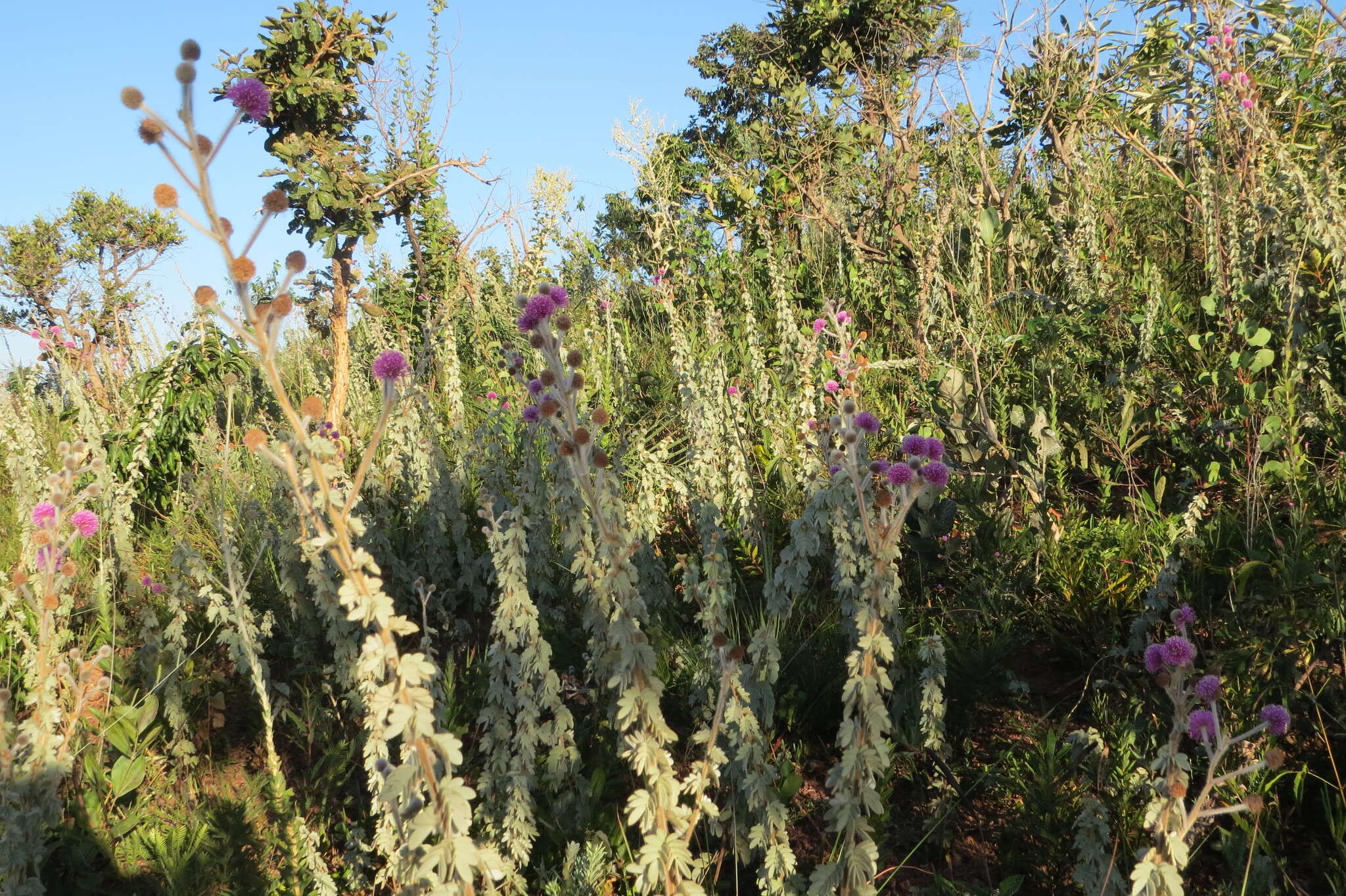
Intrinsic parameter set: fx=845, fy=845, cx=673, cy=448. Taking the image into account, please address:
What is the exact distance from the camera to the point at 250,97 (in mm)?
1260

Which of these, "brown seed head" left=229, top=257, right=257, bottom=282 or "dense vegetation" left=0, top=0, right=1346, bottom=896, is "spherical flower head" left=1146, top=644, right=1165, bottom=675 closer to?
"dense vegetation" left=0, top=0, right=1346, bottom=896

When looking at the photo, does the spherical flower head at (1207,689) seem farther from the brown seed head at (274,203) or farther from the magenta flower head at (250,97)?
the magenta flower head at (250,97)

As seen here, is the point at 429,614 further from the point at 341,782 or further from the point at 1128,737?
the point at 1128,737

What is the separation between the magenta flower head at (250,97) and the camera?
1237mm

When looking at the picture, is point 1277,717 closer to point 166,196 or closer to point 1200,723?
point 1200,723

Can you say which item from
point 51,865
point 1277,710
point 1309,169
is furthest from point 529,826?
point 1309,169

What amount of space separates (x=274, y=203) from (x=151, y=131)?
0.16 metres

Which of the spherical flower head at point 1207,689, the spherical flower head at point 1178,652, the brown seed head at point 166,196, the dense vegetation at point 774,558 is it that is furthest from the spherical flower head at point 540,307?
the spherical flower head at point 1207,689

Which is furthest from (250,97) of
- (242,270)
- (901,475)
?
(901,475)

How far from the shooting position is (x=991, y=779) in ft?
7.14

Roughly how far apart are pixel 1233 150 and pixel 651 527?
2990 millimetres

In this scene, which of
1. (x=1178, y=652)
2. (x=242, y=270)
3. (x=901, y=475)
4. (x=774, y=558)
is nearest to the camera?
(x=242, y=270)

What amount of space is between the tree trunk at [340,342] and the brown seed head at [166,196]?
3.60 metres

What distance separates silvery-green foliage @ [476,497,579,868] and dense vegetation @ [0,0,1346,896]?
16 millimetres
